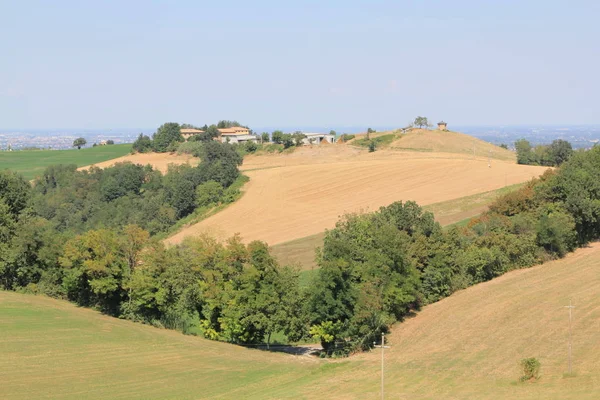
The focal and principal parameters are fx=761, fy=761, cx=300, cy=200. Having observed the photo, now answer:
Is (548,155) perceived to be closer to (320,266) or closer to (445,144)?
(445,144)

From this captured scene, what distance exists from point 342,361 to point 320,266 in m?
6.86

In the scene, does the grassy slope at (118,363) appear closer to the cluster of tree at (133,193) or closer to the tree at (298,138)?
the cluster of tree at (133,193)

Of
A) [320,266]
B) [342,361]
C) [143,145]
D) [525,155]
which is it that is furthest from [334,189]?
[143,145]

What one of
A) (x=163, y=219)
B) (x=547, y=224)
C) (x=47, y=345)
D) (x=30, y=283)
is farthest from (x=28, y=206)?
(x=547, y=224)

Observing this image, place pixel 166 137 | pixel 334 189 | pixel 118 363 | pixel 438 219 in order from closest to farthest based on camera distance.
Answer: pixel 118 363 → pixel 438 219 → pixel 334 189 → pixel 166 137

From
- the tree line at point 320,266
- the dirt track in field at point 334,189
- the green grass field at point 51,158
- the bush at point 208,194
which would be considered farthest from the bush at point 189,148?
the tree line at point 320,266

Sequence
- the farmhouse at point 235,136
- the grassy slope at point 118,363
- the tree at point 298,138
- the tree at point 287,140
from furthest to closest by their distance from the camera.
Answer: the farmhouse at point 235,136
the tree at point 298,138
the tree at point 287,140
the grassy slope at point 118,363

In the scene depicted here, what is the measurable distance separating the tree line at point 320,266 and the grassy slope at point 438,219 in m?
9.99

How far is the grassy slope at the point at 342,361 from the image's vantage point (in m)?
35.5

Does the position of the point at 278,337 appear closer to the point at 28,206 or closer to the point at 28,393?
the point at 28,393

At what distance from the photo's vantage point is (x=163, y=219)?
3942 inches

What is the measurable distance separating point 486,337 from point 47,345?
2562cm

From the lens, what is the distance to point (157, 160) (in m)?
143

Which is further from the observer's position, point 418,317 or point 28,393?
point 418,317
